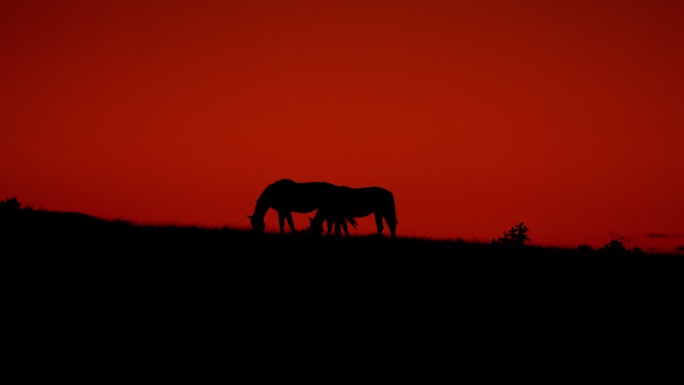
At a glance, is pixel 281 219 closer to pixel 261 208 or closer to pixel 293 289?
pixel 261 208

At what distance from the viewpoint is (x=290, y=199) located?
2620 cm

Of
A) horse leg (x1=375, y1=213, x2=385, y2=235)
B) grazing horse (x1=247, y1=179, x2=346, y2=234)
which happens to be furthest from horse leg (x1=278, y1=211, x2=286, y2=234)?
horse leg (x1=375, y1=213, x2=385, y2=235)

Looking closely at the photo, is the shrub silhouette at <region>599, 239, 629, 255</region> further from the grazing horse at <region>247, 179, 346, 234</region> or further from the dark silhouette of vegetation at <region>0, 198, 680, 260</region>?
the grazing horse at <region>247, 179, 346, 234</region>

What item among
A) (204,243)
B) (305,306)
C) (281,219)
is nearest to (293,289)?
(305,306)

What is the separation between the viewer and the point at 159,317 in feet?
43.2

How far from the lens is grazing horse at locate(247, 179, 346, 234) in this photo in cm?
2520

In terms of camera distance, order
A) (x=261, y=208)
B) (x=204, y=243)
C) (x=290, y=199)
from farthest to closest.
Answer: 1. (x=290, y=199)
2. (x=261, y=208)
3. (x=204, y=243)

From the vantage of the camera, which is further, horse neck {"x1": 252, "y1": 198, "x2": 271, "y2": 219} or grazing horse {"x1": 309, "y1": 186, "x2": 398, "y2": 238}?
grazing horse {"x1": 309, "y1": 186, "x2": 398, "y2": 238}

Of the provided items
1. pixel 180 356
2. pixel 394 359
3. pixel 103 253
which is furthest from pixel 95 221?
pixel 394 359

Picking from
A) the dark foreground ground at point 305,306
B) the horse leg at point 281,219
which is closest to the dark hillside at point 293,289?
the dark foreground ground at point 305,306

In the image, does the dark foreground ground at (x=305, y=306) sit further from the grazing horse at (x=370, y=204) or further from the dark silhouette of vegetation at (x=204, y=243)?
the grazing horse at (x=370, y=204)

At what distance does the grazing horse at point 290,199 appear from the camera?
25203mm

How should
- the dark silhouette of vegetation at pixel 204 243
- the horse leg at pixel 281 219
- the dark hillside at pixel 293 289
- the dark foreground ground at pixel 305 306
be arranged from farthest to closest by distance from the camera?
the horse leg at pixel 281 219 → the dark silhouette of vegetation at pixel 204 243 → the dark hillside at pixel 293 289 → the dark foreground ground at pixel 305 306

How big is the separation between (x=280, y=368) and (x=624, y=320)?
7.62 metres
